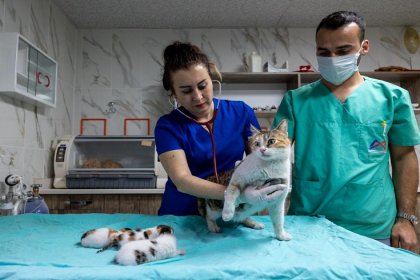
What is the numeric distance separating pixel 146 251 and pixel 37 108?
2239 mm

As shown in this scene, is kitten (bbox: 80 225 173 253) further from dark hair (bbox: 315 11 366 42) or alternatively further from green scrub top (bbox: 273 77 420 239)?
dark hair (bbox: 315 11 366 42)

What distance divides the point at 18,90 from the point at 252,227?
5.87ft

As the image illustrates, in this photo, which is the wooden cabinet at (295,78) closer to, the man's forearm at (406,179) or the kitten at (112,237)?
the man's forearm at (406,179)

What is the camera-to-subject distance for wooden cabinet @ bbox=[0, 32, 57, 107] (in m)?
1.94

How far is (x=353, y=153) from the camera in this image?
49.1 inches

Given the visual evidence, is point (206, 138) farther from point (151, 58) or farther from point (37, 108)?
point (151, 58)

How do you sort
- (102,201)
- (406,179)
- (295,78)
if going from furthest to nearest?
(295,78)
(102,201)
(406,179)

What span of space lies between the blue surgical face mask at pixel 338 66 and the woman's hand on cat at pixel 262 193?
66 centimetres

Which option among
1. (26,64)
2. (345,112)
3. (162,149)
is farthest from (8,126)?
(345,112)

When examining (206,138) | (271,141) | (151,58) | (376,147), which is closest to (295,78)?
(151,58)

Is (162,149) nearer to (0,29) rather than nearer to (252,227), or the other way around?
(252,227)

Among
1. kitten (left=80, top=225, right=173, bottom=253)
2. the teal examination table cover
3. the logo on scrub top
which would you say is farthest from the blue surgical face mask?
kitten (left=80, top=225, right=173, bottom=253)

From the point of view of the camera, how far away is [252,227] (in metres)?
1.12

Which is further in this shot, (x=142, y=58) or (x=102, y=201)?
(x=142, y=58)
